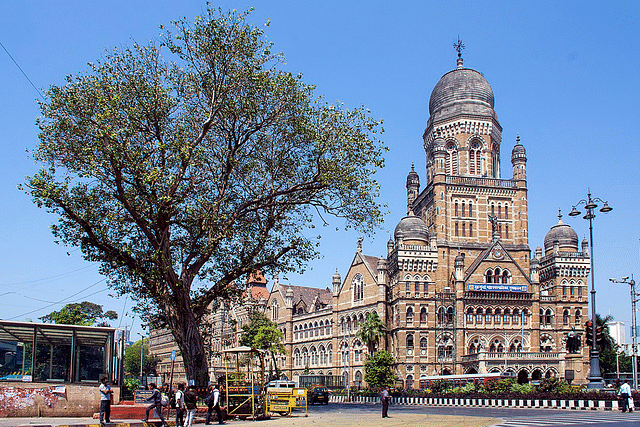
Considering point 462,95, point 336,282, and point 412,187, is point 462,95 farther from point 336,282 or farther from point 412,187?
point 336,282

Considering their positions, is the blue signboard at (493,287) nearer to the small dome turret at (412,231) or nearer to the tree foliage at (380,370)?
the small dome turret at (412,231)

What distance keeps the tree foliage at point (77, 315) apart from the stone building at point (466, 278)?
2756 centimetres

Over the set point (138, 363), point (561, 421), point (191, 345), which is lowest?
point (138, 363)

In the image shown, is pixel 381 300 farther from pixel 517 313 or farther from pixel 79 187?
pixel 79 187

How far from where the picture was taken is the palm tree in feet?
228

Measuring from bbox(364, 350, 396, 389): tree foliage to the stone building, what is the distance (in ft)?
6.77

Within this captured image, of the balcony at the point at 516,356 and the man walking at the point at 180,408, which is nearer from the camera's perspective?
the man walking at the point at 180,408

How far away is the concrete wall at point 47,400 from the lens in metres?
23.7

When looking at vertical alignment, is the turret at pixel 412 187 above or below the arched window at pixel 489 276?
above

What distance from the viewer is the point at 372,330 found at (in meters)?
69.5

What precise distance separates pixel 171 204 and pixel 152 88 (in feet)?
15.6

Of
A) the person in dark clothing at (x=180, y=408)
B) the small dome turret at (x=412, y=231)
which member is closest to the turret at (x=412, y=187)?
the small dome turret at (x=412, y=231)

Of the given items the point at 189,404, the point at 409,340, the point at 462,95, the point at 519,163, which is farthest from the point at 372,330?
the point at 189,404

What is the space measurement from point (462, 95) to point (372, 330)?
2939 centimetres
